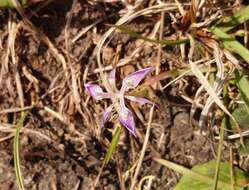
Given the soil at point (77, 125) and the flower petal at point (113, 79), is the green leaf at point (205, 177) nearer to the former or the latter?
the soil at point (77, 125)

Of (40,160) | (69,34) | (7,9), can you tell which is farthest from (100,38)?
(40,160)

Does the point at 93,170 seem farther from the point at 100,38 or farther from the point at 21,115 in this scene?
the point at 100,38

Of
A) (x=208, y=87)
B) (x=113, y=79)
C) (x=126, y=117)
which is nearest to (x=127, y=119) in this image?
(x=126, y=117)

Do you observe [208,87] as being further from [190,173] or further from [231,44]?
[190,173]

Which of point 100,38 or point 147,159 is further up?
point 100,38

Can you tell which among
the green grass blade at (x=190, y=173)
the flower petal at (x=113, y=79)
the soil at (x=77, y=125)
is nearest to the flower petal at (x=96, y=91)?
the flower petal at (x=113, y=79)

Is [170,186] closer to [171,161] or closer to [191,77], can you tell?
[171,161]

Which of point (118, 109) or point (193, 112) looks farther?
point (193, 112)

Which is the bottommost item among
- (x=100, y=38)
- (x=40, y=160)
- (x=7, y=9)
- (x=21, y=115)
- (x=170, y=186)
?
(x=170, y=186)
